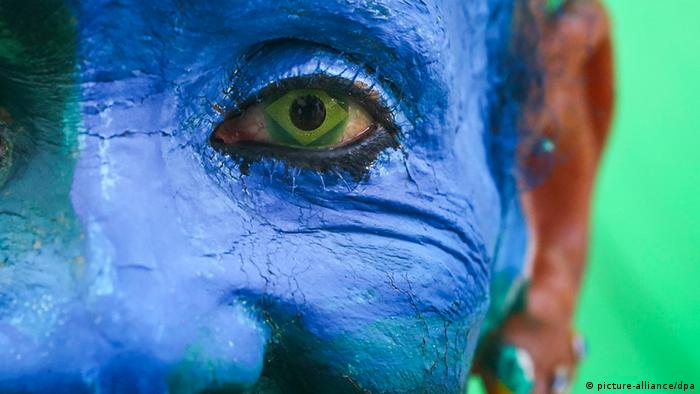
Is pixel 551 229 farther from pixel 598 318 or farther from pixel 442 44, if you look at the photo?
pixel 598 318

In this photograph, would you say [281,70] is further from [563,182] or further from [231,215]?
[563,182]

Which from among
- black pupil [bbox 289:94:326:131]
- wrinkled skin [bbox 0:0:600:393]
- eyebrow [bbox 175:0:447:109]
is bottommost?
wrinkled skin [bbox 0:0:600:393]

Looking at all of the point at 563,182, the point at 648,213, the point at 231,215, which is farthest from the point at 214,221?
the point at 648,213

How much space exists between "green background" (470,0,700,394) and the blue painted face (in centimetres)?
156

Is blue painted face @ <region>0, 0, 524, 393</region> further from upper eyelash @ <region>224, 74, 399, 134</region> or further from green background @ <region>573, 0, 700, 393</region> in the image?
green background @ <region>573, 0, 700, 393</region>

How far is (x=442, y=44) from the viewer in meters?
1.10

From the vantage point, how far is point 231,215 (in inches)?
38.2

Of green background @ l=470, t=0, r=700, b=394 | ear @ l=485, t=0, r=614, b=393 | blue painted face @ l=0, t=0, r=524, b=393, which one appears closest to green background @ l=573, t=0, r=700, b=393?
green background @ l=470, t=0, r=700, b=394

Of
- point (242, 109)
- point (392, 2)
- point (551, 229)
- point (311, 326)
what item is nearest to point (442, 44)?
point (392, 2)

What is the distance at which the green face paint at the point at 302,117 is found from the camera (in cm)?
107

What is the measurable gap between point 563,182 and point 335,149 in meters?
0.82

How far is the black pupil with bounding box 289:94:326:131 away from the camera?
1.07 m

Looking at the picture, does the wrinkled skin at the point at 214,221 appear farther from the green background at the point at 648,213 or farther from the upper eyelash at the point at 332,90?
the green background at the point at 648,213

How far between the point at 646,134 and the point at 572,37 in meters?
1.10
